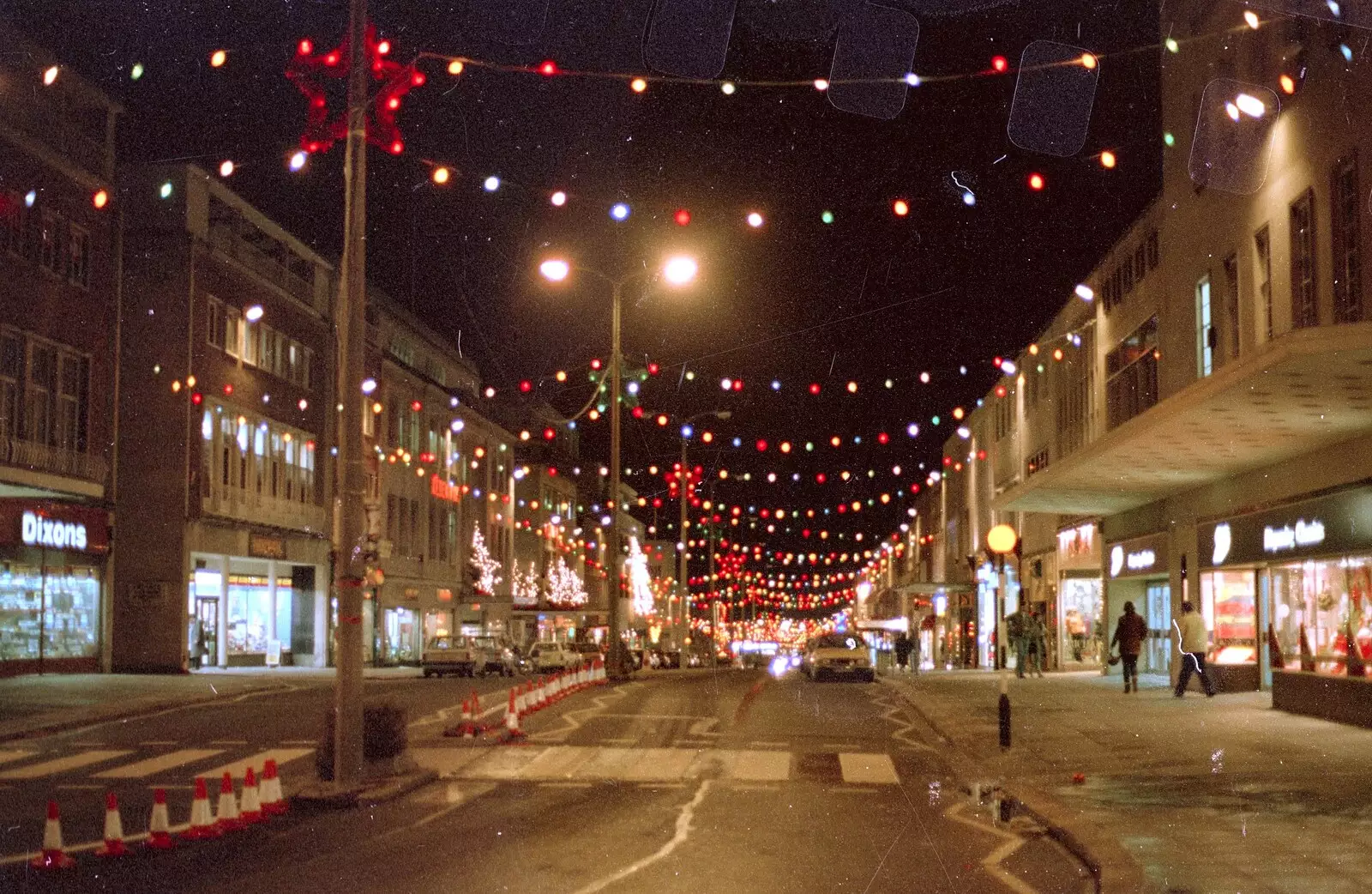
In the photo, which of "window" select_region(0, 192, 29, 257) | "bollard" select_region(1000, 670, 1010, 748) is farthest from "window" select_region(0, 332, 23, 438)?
"bollard" select_region(1000, 670, 1010, 748)

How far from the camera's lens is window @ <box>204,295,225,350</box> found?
41625 mm

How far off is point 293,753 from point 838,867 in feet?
31.6

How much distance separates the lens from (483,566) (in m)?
69.6

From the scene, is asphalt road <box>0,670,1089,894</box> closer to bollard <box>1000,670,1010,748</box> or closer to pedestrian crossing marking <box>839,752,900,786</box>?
pedestrian crossing marking <box>839,752,900,786</box>

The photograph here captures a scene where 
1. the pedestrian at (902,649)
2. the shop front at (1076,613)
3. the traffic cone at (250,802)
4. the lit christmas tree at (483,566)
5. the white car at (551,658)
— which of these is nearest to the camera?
the traffic cone at (250,802)

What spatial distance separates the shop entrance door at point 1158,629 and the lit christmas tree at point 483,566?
3889cm

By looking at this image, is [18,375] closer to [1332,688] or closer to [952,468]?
[1332,688]

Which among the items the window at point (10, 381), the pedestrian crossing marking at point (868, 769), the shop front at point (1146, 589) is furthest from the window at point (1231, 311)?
the window at point (10, 381)

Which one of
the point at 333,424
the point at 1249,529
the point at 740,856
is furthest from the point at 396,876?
the point at 333,424

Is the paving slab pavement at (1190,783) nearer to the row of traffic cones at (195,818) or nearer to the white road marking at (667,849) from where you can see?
the white road marking at (667,849)

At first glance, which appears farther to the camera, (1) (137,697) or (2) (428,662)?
(2) (428,662)

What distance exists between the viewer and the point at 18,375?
34.0 meters

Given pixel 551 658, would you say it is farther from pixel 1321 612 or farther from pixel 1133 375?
pixel 1321 612

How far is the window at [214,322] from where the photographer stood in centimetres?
4162
